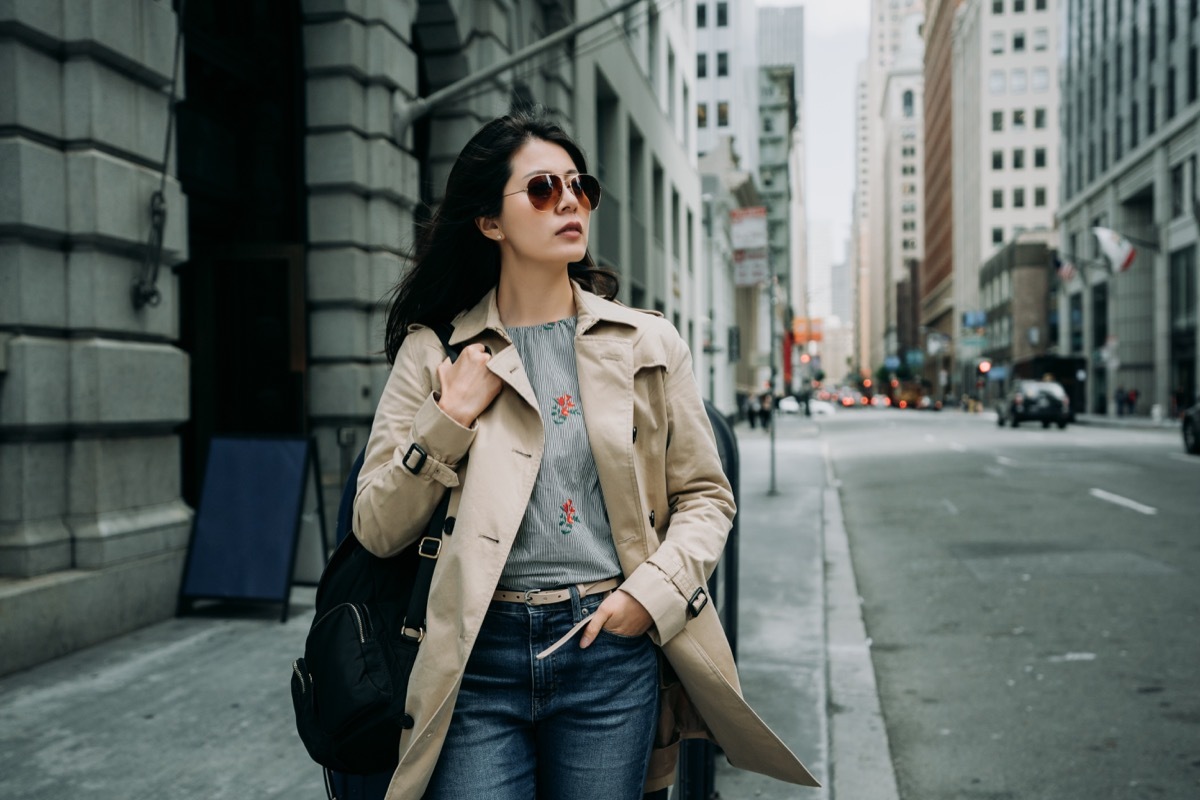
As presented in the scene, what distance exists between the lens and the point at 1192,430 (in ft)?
64.4

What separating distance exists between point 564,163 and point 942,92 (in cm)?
13463

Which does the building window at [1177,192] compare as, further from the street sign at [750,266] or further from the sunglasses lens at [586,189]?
the sunglasses lens at [586,189]

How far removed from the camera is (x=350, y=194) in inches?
369

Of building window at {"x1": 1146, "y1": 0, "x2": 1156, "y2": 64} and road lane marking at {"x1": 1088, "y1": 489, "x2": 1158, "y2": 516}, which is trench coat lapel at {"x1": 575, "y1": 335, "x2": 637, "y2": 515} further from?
building window at {"x1": 1146, "y1": 0, "x2": 1156, "y2": 64}

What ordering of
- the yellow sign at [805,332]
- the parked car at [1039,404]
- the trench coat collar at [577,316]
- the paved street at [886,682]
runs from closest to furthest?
the trench coat collar at [577,316], the paved street at [886,682], the parked car at [1039,404], the yellow sign at [805,332]

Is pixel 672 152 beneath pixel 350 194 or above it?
above

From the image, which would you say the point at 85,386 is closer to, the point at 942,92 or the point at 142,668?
the point at 142,668

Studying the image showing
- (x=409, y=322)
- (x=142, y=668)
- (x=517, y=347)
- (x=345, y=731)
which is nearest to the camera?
(x=345, y=731)

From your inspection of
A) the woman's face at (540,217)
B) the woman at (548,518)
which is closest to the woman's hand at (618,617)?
the woman at (548,518)

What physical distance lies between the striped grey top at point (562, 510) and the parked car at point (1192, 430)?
20904 millimetres

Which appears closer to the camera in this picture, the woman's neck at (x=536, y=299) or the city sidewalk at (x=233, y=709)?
the woman's neck at (x=536, y=299)

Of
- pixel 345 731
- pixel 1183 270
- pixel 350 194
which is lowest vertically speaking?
pixel 345 731

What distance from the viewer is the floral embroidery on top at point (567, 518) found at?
1904 mm

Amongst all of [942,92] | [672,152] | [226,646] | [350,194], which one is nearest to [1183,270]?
[672,152]
